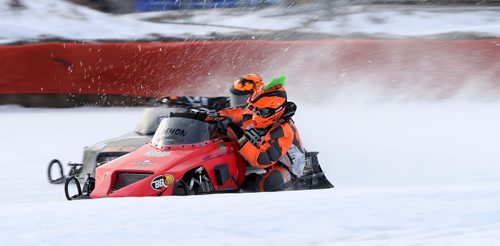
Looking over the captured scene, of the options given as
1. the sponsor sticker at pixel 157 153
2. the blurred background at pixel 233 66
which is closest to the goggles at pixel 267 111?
the sponsor sticker at pixel 157 153

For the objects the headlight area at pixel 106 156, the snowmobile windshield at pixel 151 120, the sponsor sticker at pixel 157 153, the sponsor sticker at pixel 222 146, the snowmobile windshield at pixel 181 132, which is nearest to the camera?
the sponsor sticker at pixel 157 153

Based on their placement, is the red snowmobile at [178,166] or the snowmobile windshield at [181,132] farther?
the snowmobile windshield at [181,132]

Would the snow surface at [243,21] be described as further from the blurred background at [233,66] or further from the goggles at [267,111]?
the goggles at [267,111]

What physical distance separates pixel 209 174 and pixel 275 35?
37.8ft

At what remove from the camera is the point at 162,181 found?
5.65 metres

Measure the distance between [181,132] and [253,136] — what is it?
2.00ft

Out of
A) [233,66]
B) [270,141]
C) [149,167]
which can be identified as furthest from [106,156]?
[233,66]

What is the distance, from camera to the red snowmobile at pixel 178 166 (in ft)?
18.6

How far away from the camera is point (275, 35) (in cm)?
1733

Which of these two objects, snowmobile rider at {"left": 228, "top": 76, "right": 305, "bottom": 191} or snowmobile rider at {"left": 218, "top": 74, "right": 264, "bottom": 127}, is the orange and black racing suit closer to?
snowmobile rider at {"left": 228, "top": 76, "right": 305, "bottom": 191}

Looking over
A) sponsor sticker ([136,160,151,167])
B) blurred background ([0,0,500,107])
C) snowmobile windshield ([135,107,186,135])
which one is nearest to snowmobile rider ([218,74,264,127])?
snowmobile windshield ([135,107,186,135])

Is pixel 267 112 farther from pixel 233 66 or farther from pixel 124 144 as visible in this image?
pixel 233 66

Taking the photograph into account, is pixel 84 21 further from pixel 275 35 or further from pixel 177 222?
pixel 177 222

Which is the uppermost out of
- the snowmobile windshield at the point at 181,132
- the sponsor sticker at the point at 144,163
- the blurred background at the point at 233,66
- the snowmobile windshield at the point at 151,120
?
the blurred background at the point at 233,66
